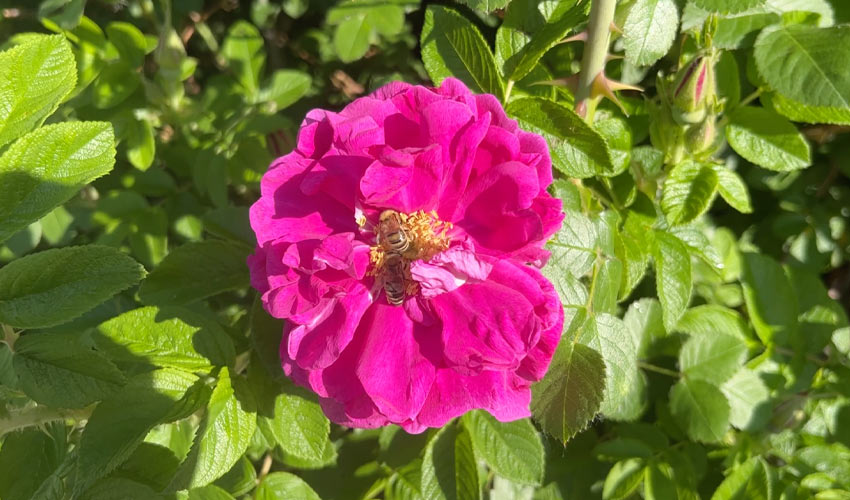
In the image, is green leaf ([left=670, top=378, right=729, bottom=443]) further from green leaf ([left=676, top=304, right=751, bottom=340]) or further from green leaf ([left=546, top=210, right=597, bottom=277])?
green leaf ([left=546, top=210, right=597, bottom=277])

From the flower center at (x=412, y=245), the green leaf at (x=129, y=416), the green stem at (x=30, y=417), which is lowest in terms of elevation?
the green stem at (x=30, y=417)

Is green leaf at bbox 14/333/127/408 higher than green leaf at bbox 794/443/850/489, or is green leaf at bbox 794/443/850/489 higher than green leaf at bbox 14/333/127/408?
green leaf at bbox 14/333/127/408

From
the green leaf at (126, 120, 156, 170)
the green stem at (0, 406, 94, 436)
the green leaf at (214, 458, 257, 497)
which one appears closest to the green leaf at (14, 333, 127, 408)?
the green stem at (0, 406, 94, 436)

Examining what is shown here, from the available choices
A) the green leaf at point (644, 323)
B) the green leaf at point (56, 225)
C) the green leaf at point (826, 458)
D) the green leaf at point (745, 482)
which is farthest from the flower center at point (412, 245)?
the green leaf at point (56, 225)

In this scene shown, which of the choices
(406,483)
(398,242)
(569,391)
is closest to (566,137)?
(398,242)

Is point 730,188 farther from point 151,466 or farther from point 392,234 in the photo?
point 151,466

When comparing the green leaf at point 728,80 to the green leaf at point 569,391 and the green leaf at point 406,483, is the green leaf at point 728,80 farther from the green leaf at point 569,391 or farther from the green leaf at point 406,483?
the green leaf at point 406,483
